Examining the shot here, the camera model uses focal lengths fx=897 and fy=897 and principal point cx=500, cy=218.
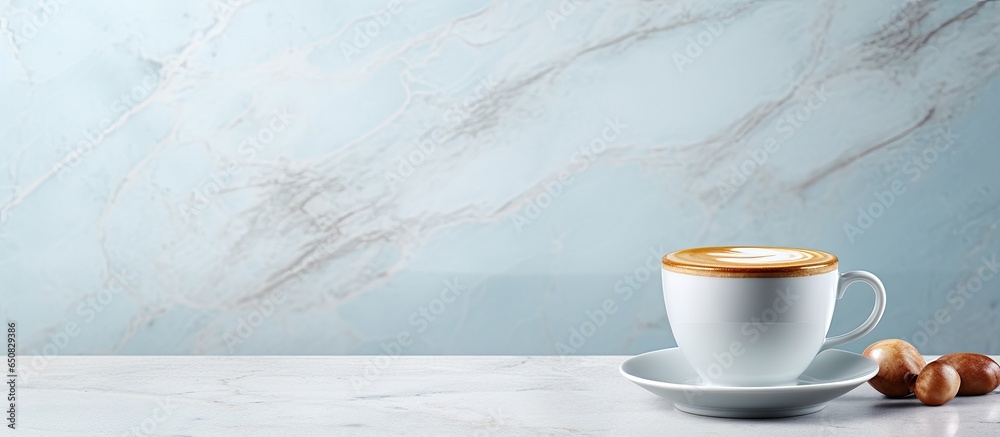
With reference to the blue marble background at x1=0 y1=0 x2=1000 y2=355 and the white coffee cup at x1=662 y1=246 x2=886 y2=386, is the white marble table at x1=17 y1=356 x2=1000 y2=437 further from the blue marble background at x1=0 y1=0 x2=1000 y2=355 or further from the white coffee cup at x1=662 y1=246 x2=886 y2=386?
the blue marble background at x1=0 y1=0 x2=1000 y2=355

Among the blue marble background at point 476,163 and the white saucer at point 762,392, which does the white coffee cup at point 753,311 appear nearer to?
the white saucer at point 762,392

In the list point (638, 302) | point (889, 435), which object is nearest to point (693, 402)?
point (889, 435)

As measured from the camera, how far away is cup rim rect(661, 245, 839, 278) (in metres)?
0.68

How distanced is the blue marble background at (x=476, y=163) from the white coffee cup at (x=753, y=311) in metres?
0.54

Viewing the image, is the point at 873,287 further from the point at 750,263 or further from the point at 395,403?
the point at 395,403

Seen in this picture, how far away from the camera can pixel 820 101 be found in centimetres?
123

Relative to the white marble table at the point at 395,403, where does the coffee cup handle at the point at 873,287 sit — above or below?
below

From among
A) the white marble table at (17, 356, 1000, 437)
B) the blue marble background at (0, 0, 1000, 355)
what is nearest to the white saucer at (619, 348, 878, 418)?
the white marble table at (17, 356, 1000, 437)

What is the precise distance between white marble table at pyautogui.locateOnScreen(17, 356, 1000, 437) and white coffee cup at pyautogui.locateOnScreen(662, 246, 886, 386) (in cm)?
5

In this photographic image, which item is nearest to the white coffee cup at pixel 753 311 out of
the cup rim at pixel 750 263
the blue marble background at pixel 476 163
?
the cup rim at pixel 750 263

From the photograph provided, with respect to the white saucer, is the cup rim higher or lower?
higher

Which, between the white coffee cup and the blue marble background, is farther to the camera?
the blue marble background

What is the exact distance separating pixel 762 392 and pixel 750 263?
10 cm

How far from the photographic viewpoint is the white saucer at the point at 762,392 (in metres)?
0.69
